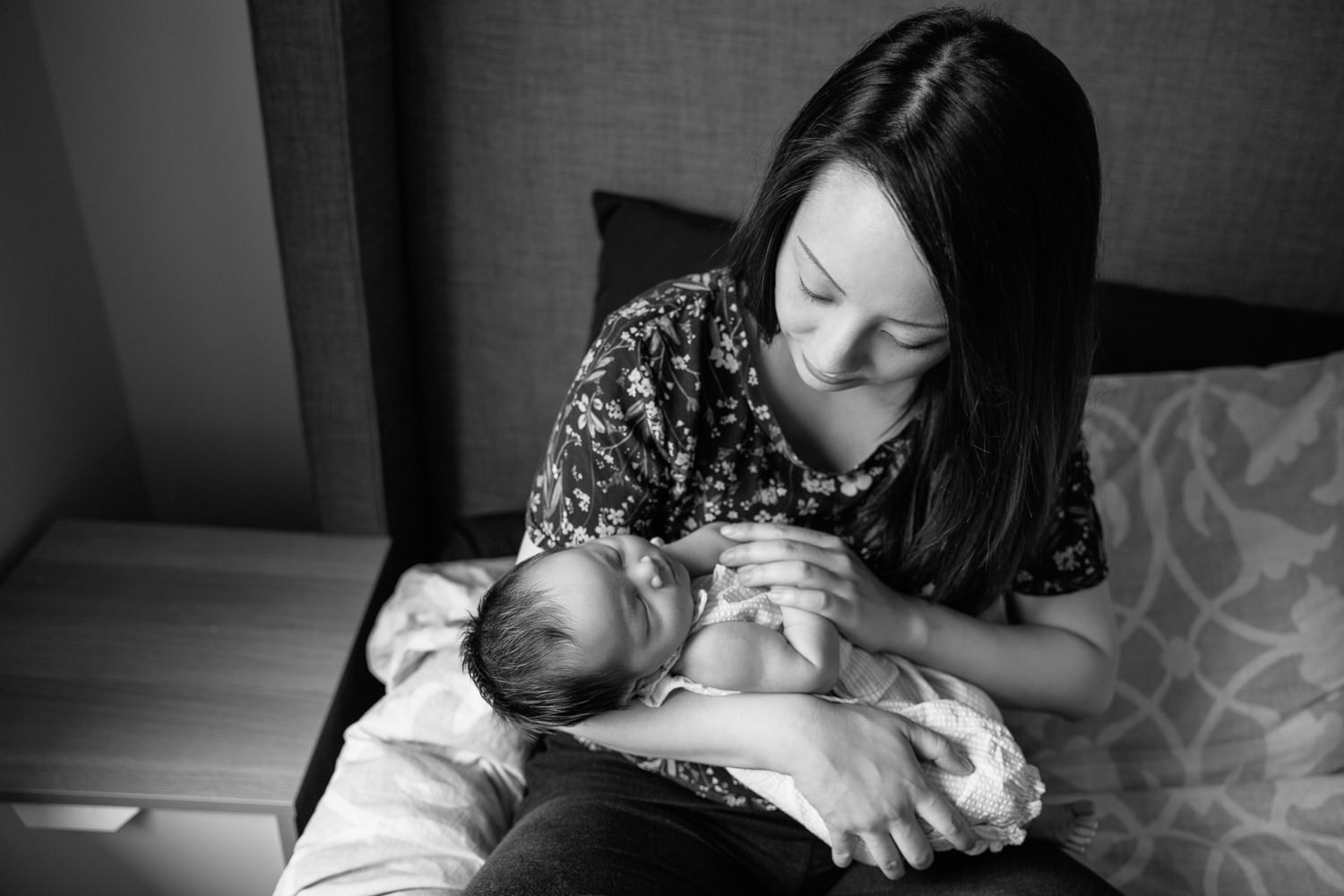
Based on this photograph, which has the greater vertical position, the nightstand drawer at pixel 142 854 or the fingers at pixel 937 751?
the fingers at pixel 937 751

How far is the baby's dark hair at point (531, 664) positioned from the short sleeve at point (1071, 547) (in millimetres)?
489

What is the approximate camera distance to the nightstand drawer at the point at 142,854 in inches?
48.8

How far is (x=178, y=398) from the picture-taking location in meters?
1.82

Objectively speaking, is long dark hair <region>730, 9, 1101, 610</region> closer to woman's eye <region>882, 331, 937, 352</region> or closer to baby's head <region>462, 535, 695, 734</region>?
woman's eye <region>882, 331, 937, 352</region>

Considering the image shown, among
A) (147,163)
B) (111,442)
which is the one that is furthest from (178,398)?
(147,163)

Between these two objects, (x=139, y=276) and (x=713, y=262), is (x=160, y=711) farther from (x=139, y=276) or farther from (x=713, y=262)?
(x=713, y=262)

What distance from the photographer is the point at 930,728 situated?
1029mm

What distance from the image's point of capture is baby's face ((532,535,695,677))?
0.93 m

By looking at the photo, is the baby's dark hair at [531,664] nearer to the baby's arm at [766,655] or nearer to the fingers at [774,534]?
the baby's arm at [766,655]

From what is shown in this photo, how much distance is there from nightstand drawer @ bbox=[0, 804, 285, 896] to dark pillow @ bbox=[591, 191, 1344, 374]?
0.80 metres

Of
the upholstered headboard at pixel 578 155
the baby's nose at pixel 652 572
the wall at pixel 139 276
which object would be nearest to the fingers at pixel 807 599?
the baby's nose at pixel 652 572

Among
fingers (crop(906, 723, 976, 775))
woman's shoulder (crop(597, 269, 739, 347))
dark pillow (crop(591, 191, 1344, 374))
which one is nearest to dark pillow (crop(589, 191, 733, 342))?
dark pillow (crop(591, 191, 1344, 374))

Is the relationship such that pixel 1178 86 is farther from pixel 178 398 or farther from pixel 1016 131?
pixel 178 398

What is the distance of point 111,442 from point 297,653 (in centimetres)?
65
